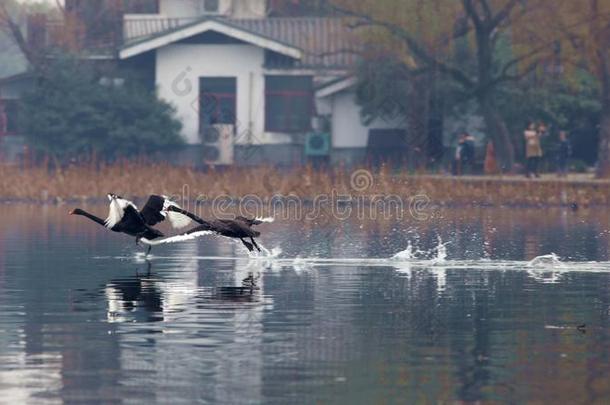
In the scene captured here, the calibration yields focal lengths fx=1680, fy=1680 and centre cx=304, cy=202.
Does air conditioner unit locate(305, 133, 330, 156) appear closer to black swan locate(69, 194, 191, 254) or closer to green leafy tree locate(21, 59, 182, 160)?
→ green leafy tree locate(21, 59, 182, 160)

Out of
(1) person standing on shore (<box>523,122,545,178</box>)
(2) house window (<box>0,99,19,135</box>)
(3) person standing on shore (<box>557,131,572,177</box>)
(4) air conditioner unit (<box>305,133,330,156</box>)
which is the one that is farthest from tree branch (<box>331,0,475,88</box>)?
(2) house window (<box>0,99,19,135</box>)

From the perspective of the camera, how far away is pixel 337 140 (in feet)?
221

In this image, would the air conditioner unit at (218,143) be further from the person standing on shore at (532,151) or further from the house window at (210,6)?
the person standing on shore at (532,151)

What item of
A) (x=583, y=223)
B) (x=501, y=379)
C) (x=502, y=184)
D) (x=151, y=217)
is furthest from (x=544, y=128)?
(x=501, y=379)

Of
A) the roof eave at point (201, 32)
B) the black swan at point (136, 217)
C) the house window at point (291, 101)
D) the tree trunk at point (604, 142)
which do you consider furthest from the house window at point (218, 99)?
the black swan at point (136, 217)

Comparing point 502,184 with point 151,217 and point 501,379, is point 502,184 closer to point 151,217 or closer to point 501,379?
point 151,217

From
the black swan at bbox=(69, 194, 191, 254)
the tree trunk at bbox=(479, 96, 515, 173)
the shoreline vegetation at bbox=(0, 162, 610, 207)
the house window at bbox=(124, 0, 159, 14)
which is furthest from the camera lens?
the house window at bbox=(124, 0, 159, 14)

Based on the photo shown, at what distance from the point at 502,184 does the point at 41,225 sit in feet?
55.4

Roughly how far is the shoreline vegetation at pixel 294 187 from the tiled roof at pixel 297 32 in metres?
15.4

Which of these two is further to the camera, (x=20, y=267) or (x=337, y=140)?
(x=337, y=140)

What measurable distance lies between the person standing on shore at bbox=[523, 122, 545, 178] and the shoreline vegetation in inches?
122

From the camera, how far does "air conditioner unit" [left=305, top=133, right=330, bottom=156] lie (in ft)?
214

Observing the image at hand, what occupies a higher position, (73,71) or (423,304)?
(73,71)

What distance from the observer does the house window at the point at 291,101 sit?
6781cm
